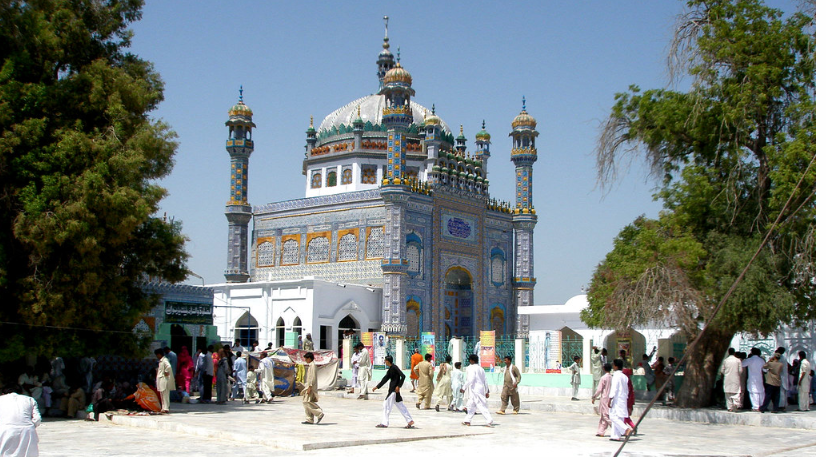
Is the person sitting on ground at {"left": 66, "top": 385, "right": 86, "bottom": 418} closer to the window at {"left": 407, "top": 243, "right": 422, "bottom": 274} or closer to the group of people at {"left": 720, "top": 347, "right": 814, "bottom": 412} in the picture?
the group of people at {"left": 720, "top": 347, "right": 814, "bottom": 412}

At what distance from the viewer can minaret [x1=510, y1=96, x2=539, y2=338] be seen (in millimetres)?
38500

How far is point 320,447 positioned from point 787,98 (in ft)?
32.1

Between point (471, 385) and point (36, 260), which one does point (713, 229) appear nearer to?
point (471, 385)

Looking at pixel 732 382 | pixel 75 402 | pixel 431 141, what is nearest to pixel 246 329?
pixel 431 141

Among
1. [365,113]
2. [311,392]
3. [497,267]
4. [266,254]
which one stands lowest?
[311,392]

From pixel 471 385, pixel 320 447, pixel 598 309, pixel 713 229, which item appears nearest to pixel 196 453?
pixel 320 447

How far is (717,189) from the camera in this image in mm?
14719

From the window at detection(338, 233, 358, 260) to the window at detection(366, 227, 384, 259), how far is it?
2.22 ft

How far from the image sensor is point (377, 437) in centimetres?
1109

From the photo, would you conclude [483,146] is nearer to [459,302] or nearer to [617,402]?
[459,302]

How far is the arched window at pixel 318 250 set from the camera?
118 ft

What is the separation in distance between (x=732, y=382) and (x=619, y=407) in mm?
3922

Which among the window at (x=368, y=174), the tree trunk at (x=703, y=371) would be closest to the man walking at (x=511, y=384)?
the tree trunk at (x=703, y=371)

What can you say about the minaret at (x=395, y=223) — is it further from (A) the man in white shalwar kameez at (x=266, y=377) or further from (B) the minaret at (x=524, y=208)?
(A) the man in white shalwar kameez at (x=266, y=377)
